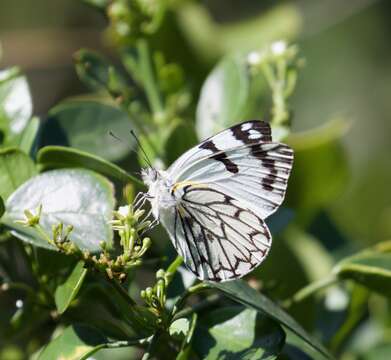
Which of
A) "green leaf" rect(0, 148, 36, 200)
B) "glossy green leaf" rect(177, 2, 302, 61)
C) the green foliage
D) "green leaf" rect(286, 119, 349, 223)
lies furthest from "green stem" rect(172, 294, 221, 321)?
"glossy green leaf" rect(177, 2, 302, 61)

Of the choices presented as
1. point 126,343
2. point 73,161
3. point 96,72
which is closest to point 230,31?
point 96,72

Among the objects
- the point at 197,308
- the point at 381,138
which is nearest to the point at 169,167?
the point at 197,308

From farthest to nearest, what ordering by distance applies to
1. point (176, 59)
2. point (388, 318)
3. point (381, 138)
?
point (381, 138), point (176, 59), point (388, 318)

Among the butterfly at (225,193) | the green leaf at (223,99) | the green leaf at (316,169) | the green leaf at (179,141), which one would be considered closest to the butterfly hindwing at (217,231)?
the butterfly at (225,193)

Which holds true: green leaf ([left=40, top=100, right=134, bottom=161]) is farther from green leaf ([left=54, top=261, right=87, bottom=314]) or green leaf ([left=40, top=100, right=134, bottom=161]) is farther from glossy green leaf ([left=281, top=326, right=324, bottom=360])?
glossy green leaf ([left=281, top=326, right=324, bottom=360])

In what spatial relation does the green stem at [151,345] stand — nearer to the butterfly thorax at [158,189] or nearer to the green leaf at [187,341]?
the green leaf at [187,341]

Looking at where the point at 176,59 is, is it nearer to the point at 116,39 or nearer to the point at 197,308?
the point at 116,39

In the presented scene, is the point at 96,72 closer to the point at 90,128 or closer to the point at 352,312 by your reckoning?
the point at 90,128
